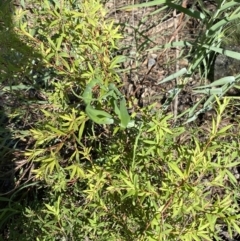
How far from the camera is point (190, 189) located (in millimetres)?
1079

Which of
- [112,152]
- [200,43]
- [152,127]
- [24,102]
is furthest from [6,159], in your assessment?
[152,127]

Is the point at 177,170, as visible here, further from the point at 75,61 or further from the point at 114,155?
the point at 75,61

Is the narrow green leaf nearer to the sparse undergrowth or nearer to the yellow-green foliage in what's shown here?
the sparse undergrowth

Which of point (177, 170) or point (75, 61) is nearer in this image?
→ point (177, 170)

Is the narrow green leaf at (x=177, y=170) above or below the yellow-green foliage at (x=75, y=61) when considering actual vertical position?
below

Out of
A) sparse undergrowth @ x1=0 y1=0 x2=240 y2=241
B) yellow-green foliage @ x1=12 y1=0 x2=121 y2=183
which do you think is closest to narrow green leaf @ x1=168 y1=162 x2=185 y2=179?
sparse undergrowth @ x1=0 y1=0 x2=240 y2=241

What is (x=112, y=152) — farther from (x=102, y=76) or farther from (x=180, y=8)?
(x=180, y=8)

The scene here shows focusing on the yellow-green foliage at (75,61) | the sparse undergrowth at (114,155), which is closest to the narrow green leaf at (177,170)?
the sparse undergrowth at (114,155)

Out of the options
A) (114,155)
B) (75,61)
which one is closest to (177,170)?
(114,155)

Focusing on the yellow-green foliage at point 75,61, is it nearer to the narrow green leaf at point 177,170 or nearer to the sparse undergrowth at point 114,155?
the sparse undergrowth at point 114,155

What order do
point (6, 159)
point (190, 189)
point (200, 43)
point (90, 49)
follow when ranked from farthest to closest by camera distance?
point (6, 159)
point (200, 43)
point (90, 49)
point (190, 189)

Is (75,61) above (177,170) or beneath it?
above

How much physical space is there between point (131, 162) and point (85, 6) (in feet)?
1.33

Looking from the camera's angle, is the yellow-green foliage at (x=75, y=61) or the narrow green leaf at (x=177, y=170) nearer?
the narrow green leaf at (x=177, y=170)
